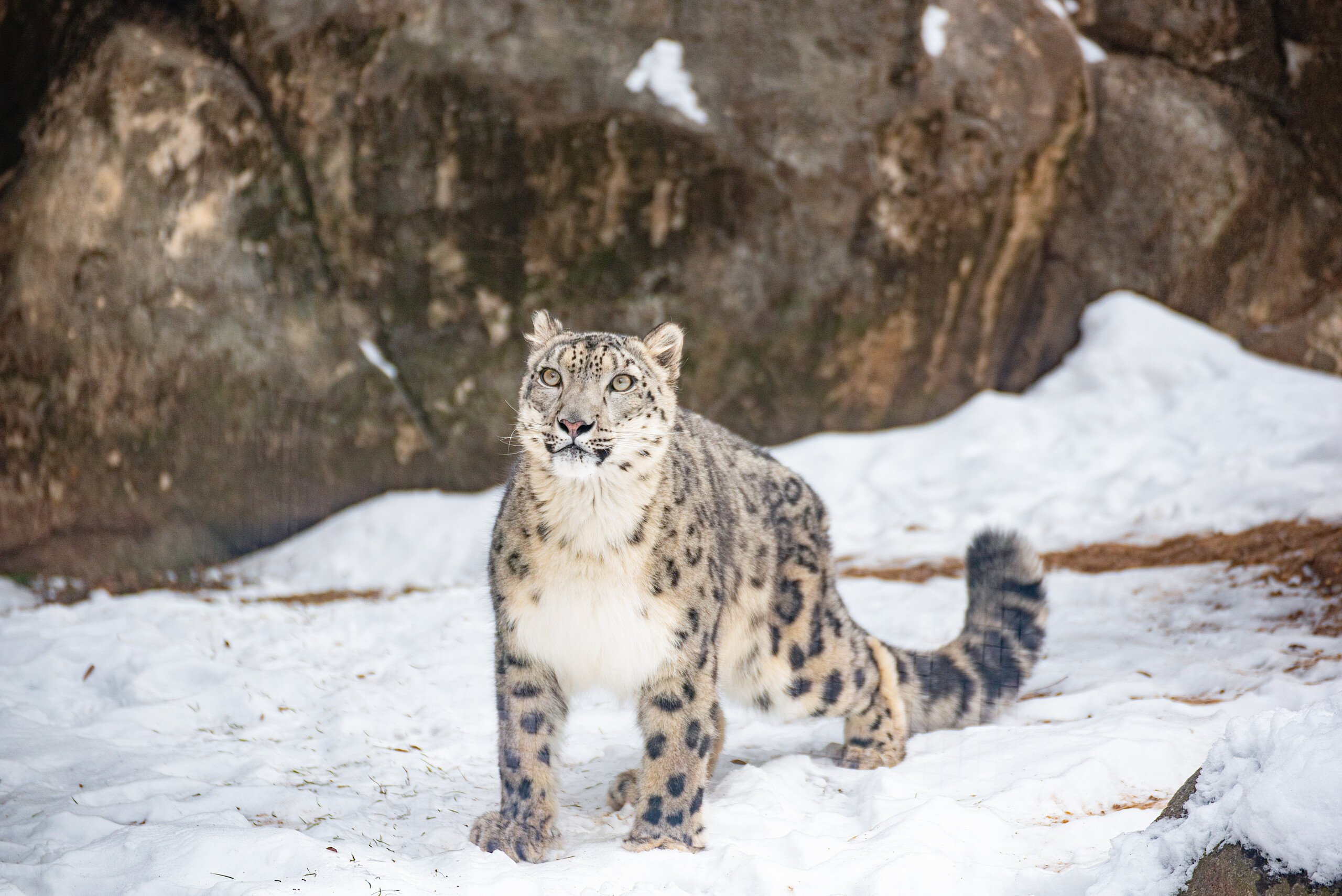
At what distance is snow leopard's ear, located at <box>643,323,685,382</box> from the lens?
3.92 m

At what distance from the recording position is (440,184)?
8523mm

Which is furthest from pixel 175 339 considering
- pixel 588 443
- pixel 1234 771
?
pixel 1234 771

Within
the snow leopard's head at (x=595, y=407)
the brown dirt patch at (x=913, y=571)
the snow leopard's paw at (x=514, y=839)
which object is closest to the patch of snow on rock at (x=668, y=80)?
the brown dirt patch at (x=913, y=571)

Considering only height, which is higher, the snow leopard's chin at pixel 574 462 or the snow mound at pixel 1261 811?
the snow leopard's chin at pixel 574 462

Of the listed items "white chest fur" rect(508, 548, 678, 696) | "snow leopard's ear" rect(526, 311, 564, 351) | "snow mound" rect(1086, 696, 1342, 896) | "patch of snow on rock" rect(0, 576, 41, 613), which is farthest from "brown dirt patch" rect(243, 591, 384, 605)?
"snow mound" rect(1086, 696, 1342, 896)

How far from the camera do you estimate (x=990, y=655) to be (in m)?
4.78

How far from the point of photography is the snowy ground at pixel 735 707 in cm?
339

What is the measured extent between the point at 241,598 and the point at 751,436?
406 centimetres

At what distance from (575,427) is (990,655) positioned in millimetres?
2323

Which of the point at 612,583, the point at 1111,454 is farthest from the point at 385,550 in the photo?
the point at 1111,454

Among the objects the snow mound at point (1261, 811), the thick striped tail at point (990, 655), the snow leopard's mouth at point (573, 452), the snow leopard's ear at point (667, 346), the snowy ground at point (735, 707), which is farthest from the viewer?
the thick striped tail at point (990, 655)

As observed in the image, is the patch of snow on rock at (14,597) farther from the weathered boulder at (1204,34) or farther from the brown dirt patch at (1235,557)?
the weathered boulder at (1204,34)

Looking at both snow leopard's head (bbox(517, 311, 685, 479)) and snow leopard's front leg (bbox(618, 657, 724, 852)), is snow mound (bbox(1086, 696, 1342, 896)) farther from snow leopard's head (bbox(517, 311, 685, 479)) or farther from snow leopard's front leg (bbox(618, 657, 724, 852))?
snow leopard's head (bbox(517, 311, 685, 479))

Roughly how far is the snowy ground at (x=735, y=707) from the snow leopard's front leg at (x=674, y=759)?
5.4 inches
